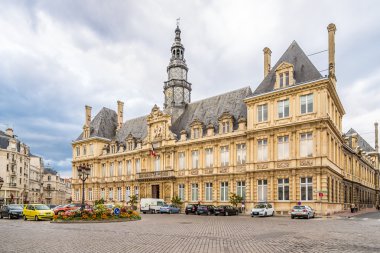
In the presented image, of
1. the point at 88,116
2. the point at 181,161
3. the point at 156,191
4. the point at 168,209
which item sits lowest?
the point at 168,209

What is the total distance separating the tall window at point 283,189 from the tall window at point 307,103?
7778 mm

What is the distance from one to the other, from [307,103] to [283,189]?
31.8 feet

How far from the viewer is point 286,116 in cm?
4166

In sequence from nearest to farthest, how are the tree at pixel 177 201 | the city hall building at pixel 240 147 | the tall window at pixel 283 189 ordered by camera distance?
the city hall building at pixel 240 147 < the tall window at pixel 283 189 < the tree at pixel 177 201

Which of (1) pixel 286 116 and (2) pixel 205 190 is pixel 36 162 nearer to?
(2) pixel 205 190

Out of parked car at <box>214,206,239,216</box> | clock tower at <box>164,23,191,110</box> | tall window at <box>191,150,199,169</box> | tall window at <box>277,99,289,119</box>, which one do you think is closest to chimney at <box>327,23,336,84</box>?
tall window at <box>277,99,289,119</box>

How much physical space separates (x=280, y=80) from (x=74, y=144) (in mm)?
45086

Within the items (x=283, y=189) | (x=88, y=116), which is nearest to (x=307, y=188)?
(x=283, y=189)

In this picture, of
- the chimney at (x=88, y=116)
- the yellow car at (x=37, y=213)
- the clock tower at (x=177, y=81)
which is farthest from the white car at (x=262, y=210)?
the chimney at (x=88, y=116)

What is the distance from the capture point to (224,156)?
48.5 metres

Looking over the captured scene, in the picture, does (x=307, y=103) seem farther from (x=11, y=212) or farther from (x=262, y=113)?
(x=11, y=212)

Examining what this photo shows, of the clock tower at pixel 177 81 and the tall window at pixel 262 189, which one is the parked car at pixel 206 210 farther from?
the clock tower at pixel 177 81

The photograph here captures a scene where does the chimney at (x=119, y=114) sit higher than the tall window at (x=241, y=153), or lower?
higher

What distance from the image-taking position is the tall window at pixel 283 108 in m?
41.8
